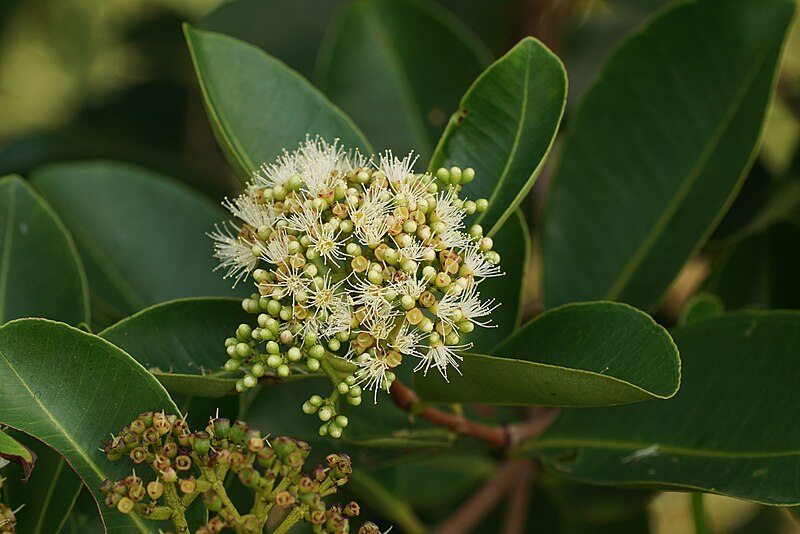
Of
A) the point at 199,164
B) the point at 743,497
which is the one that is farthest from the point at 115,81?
the point at 743,497

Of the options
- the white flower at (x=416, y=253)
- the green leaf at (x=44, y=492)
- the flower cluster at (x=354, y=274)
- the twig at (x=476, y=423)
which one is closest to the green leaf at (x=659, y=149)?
the twig at (x=476, y=423)

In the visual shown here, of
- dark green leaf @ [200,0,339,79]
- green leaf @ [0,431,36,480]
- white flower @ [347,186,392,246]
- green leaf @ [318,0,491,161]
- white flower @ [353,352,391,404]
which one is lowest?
green leaf @ [0,431,36,480]

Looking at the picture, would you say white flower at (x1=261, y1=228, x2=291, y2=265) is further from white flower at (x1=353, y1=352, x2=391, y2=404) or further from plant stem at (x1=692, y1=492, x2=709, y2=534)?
plant stem at (x1=692, y1=492, x2=709, y2=534)

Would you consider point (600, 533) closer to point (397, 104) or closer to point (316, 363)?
point (397, 104)

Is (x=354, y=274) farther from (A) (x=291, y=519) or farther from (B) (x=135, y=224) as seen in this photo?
(B) (x=135, y=224)

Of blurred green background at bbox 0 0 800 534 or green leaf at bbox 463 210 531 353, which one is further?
blurred green background at bbox 0 0 800 534

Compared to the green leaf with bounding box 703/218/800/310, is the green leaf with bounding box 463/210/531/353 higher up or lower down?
lower down

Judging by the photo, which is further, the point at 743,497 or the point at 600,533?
the point at 600,533

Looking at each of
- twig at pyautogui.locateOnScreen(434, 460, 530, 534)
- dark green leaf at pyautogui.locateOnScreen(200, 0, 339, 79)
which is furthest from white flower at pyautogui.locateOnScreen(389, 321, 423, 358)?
Result: dark green leaf at pyautogui.locateOnScreen(200, 0, 339, 79)
